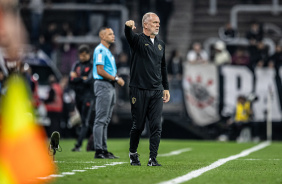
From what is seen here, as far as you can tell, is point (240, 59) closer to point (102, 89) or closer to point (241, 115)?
point (241, 115)

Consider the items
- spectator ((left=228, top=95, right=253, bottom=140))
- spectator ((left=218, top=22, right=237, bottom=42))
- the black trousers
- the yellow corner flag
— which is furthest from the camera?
spectator ((left=218, top=22, right=237, bottom=42))

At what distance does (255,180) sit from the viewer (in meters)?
8.14

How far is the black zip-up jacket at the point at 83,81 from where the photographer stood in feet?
48.5

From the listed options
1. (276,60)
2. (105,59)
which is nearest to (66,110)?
(276,60)

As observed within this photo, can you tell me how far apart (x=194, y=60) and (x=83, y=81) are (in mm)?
9090

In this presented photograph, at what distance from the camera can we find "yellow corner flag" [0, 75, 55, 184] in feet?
28.6

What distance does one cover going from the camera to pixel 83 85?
14.9m

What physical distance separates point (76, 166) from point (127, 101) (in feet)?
45.1

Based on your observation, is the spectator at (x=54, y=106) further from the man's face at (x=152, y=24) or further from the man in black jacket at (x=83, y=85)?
the man's face at (x=152, y=24)

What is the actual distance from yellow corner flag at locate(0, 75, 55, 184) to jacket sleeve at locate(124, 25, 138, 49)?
1.95 meters

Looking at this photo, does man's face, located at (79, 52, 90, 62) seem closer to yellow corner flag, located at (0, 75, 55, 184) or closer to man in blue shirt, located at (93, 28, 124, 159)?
yellow corner flag, located at (0, 75, 55, 184)

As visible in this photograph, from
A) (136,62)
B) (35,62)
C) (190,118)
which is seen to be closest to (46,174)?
(136,62)

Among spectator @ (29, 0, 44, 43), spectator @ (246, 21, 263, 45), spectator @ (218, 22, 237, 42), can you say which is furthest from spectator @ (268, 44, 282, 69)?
spectator @ (29, 0, 44, 43)

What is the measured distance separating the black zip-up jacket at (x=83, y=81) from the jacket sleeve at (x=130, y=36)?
476cm
